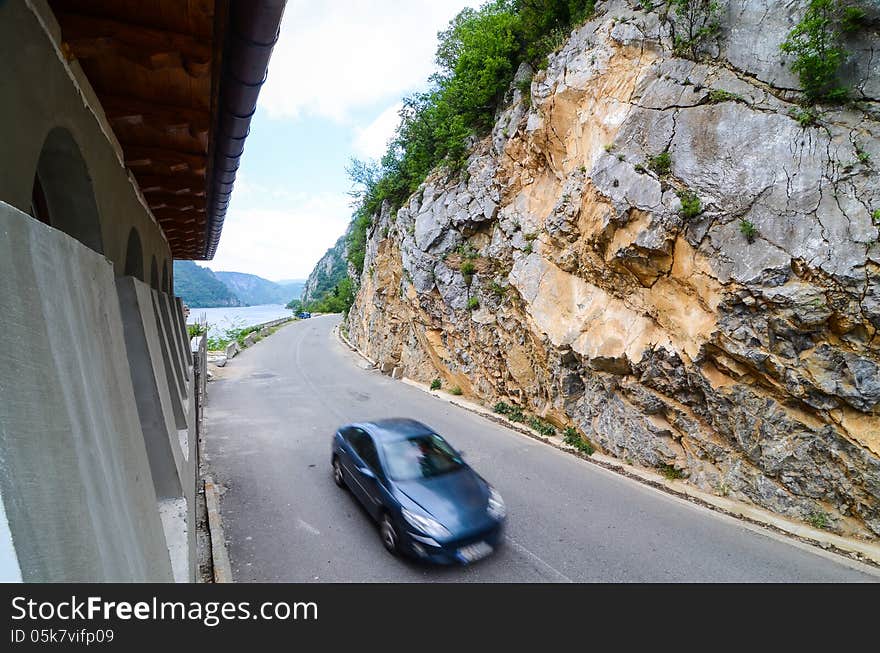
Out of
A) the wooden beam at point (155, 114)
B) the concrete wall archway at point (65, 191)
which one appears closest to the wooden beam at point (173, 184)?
the wooden beam at point (155, 114)

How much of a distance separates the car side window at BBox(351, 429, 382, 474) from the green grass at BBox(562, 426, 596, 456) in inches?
209

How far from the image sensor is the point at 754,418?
700cm

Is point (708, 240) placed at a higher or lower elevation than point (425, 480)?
higher

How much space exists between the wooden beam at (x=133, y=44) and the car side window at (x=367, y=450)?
5.09 metres

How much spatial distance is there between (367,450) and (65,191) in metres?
4.80

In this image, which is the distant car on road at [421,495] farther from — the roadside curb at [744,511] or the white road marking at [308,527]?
the roadside curb at [744,511]

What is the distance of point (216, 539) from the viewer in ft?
19.0

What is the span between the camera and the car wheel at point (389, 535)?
551cm

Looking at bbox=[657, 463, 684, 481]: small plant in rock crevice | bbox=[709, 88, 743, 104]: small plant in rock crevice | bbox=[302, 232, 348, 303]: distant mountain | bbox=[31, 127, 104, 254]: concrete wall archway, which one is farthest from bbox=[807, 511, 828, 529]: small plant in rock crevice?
bbox=[302, 232, 348, 303]: distant mountain

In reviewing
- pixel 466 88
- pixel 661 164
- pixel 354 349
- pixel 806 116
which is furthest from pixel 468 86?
pixel 354 349

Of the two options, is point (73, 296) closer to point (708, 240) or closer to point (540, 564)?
point (540, 564)

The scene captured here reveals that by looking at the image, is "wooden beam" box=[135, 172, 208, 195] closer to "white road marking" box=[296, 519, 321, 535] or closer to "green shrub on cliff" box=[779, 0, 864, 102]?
"white road marking" box=[296, 519, 321, 535]
